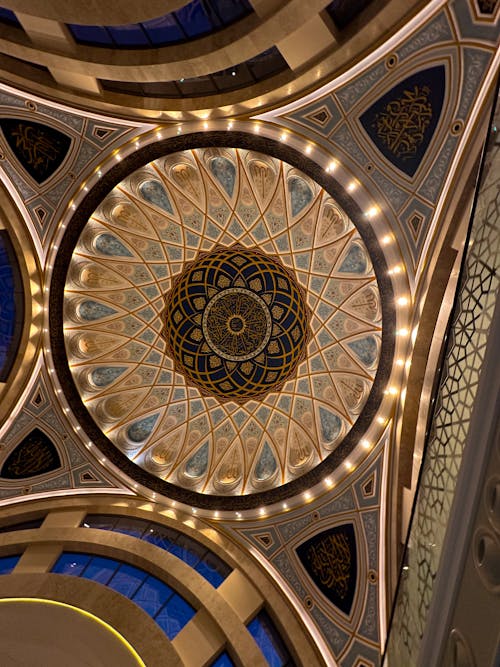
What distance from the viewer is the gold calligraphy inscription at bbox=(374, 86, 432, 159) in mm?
7477

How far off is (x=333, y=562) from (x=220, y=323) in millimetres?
6502

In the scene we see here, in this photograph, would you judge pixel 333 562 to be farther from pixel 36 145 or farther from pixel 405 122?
pixel 36 145

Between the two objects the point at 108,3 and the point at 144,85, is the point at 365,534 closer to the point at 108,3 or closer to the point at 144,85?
the point at 144,85

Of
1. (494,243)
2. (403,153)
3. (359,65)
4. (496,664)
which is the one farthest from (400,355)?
(496,664)

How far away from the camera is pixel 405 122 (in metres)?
7.76

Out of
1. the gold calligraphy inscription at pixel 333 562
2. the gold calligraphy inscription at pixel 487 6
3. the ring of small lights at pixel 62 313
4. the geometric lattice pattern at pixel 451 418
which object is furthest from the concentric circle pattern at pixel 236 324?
the geometric lattice pattern at pixel 451 418

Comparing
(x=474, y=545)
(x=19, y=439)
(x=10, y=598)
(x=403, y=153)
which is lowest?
(x=10, y=598)

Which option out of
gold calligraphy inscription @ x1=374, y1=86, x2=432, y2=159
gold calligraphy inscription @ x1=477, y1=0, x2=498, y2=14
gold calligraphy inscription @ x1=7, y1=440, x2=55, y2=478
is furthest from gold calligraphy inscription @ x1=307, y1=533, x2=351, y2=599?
gold calligraphy inscription @ x1=477, y1=0, x2=498, y2=14

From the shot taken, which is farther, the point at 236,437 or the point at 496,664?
the point at 236,437

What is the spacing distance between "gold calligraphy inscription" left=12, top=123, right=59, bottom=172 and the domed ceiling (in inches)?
54.9

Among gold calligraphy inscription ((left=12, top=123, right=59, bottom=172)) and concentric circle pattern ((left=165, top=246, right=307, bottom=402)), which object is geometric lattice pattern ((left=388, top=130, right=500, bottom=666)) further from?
gold calligraphy inscription ((left=12, top=123, right=59, bottom=172))

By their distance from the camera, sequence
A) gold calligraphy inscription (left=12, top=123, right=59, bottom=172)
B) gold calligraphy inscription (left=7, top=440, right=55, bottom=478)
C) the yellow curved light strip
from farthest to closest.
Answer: gold calligraphy inscription (left=7, top=440, right=55, bottom=478) < gold calligraphy inscription (left=12, top=123, right=59, bottom=172) < the yellow curved light strip

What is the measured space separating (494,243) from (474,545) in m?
2.18

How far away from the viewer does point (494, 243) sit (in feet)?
11.7
